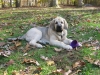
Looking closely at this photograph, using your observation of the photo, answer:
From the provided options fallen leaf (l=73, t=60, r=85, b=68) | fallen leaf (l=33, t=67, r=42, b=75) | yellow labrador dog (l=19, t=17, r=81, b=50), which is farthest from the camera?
yellow labrador dog (l=19, t=17, r=81, b=50)

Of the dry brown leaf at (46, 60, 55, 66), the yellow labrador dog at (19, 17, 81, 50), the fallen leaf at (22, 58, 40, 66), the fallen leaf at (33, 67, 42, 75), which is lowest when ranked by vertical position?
the fallen leaf at (33, 67, 42, 75)

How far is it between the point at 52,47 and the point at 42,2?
1235 inches

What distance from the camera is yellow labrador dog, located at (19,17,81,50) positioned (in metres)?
7.94

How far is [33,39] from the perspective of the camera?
26.8ft

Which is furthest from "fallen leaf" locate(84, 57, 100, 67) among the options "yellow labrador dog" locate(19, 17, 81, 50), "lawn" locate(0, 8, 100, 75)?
"yellow labrador dog" locate(19, 17, 81, 50)

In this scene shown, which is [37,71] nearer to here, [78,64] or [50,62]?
[50,62]

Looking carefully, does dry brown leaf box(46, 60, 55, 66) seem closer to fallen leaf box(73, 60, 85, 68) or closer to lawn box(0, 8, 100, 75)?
lawn box(0, 8, 100, 75)

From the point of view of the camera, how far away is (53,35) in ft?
26.9

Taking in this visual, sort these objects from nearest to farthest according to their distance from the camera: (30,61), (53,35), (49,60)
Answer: (30,61) < (49,60) < (53,35)

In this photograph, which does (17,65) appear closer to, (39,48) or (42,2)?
(39,48)

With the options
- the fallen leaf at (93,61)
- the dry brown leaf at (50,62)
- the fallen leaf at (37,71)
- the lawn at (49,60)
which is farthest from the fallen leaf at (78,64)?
the fallen leaf at (37,71)

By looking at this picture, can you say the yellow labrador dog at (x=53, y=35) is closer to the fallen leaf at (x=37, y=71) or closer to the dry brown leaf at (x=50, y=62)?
the dry brown leaf at (x=50, y=62)

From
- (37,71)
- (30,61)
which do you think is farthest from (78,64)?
(30,61)

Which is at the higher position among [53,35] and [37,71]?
[53,35]
